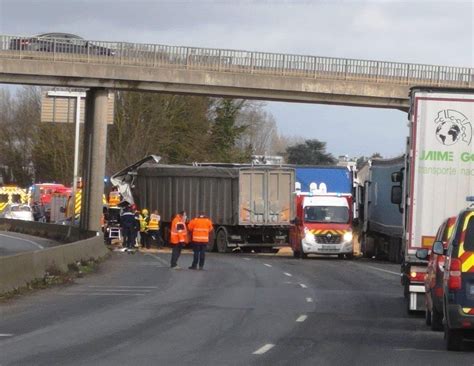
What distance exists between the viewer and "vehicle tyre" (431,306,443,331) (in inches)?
647

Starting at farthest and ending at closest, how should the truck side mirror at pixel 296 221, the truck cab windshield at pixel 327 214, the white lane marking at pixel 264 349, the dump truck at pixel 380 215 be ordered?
1. the truck side mirror at pixel 296 221
2. the truck cab windshield at pixel 327 214
3. the dump truck at pixel 380 215
4. the white lane marking at pixel 264 349

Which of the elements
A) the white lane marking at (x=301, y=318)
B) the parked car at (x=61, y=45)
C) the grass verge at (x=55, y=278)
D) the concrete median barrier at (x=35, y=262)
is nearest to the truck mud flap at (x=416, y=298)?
the white lane marking at (x=301, y=318)

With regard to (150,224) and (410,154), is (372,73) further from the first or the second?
(410,154)

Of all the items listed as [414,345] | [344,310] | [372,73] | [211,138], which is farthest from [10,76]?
[211,138]

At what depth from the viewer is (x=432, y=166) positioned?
19.1 m

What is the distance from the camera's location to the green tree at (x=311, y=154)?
106188 millimetres

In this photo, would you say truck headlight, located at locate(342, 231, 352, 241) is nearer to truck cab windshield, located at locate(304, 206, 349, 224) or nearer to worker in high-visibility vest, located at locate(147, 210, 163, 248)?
truck cab windshield, located at locate(304, 206, 349, 224)

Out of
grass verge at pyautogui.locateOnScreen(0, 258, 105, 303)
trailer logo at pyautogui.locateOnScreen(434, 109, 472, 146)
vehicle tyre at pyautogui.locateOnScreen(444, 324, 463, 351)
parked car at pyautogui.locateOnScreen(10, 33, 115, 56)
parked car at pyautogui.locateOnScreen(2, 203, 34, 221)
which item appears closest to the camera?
vehicle tyre at pyautogui.locateOnScreen(444, 324, 463, 351)

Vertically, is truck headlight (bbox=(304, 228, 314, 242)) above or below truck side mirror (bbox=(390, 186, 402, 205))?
below

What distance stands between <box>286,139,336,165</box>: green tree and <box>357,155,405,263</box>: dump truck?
189 ft

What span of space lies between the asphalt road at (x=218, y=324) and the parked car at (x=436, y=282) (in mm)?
254

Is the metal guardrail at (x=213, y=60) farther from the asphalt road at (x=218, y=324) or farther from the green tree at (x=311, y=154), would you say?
the green tree at (x=311, y=154)

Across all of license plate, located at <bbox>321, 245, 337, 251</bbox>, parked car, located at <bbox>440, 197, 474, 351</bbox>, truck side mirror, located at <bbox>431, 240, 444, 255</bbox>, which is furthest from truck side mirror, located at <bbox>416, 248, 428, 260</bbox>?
license plate, located at <bbox>321, 245, 337, 251</bbox>

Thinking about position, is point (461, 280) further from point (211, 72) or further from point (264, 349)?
point (211, 72)
